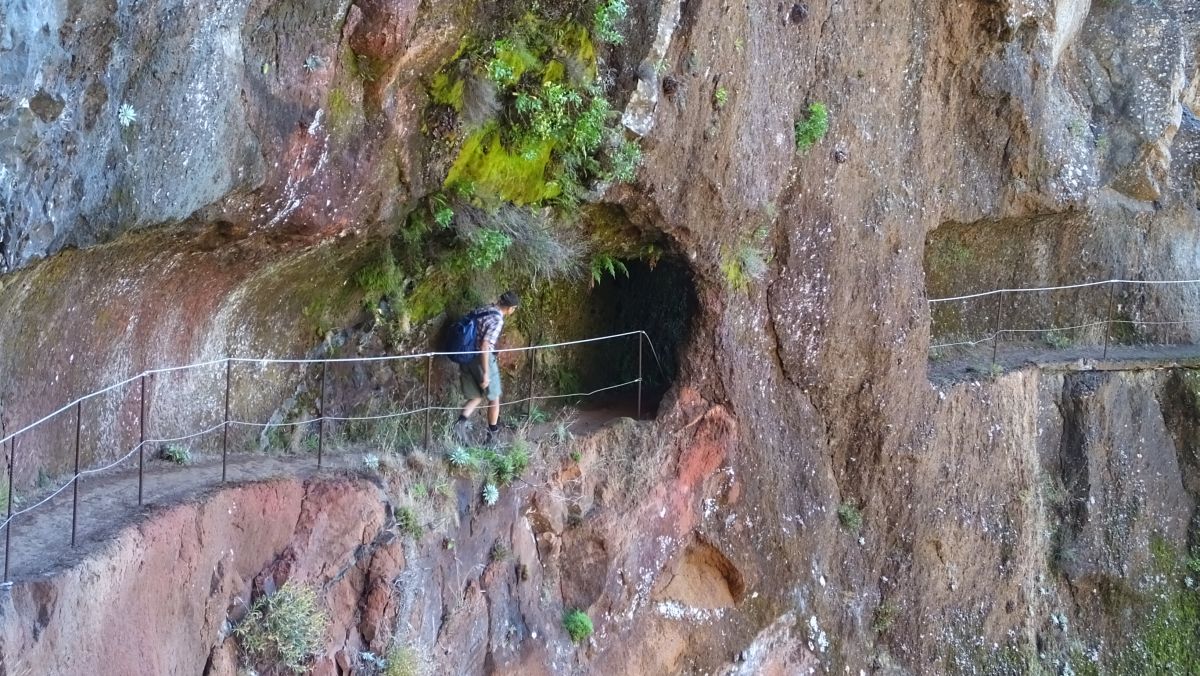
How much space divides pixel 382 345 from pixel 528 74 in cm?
280

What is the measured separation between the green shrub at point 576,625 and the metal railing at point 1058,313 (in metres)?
5.67

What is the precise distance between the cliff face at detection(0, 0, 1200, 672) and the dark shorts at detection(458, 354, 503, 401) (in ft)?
2.82

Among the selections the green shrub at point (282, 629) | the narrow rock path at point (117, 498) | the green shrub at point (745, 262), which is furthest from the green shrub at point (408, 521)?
the green shrub at point (745, 262)

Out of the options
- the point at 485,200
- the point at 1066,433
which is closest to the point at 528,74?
the point at 485,200

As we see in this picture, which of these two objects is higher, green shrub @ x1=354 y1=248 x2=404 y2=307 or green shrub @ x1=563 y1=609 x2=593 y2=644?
green shrub @ x1=354 y1=248 x2=404 y2=307

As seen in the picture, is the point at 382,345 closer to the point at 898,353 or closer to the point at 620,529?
the point at 620,529

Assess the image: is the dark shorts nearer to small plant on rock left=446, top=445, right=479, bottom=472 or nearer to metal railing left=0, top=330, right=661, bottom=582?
metal railing left=0, top=330, right=661, bottom=582

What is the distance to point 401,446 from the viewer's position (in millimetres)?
8227

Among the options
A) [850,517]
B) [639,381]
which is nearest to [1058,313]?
[850,517]

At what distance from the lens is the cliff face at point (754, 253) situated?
226 inches

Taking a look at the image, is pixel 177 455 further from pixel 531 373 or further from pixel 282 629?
pixel 531 373

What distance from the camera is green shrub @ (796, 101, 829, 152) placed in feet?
31.7

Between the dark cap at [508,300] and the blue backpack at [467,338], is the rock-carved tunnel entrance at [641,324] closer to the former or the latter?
the dark cap at [508,300]

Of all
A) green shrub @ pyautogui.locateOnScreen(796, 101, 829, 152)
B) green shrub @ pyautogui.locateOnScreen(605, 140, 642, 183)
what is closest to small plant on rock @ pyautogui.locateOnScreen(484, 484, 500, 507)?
green shrub @ pyautogui.locateOnScreen(605, 140, 642, 183)
